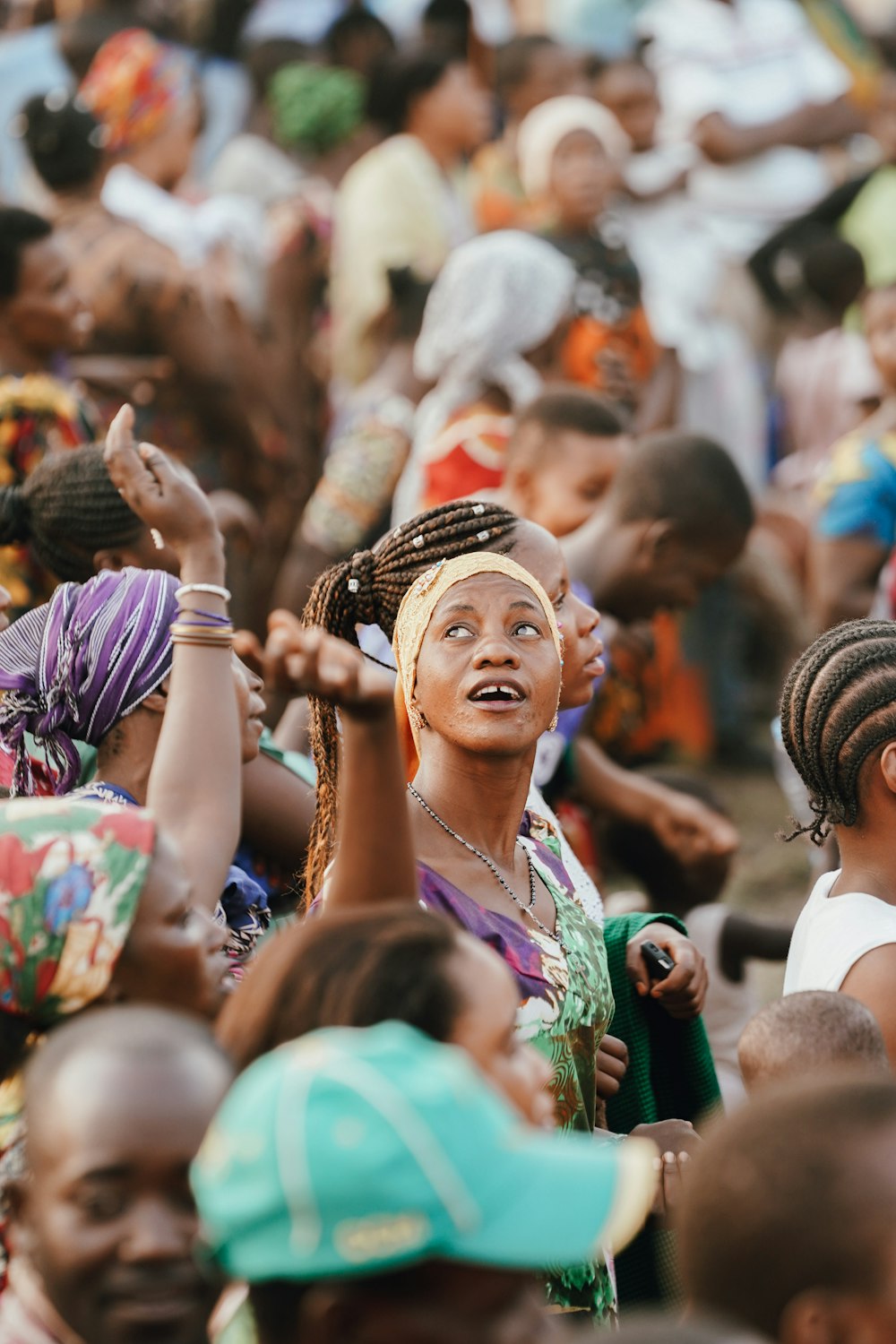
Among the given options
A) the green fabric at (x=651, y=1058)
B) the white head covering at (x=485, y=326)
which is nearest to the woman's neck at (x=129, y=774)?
the green fabric at (x=651, y=1058)

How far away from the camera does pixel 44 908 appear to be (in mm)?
2527

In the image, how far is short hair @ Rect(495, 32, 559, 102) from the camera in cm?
978

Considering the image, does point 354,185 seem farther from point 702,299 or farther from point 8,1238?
point 8,1238

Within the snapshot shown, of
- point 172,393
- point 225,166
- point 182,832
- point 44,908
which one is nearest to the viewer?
point 44,908

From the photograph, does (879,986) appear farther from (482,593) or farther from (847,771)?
(482,593)

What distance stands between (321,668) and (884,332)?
5035mm

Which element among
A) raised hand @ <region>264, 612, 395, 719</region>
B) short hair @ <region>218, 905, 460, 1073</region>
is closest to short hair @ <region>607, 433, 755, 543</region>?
raised hand @ <region>264, 612, 395, 719</region>

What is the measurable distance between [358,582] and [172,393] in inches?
157

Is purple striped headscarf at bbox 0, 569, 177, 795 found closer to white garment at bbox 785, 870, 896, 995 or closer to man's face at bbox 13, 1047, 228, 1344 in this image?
white garment at bbox 785, 870, 896, 995

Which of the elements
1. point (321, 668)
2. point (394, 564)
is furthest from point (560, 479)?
point (321, 668)

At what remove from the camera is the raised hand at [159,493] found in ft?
11.8

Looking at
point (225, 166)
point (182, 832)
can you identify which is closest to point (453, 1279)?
point (182, 832)

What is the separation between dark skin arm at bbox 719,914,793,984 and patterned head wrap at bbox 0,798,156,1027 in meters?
2.54

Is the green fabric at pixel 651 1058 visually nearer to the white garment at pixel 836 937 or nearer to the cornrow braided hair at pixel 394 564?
the white garment at pixel 836 937
